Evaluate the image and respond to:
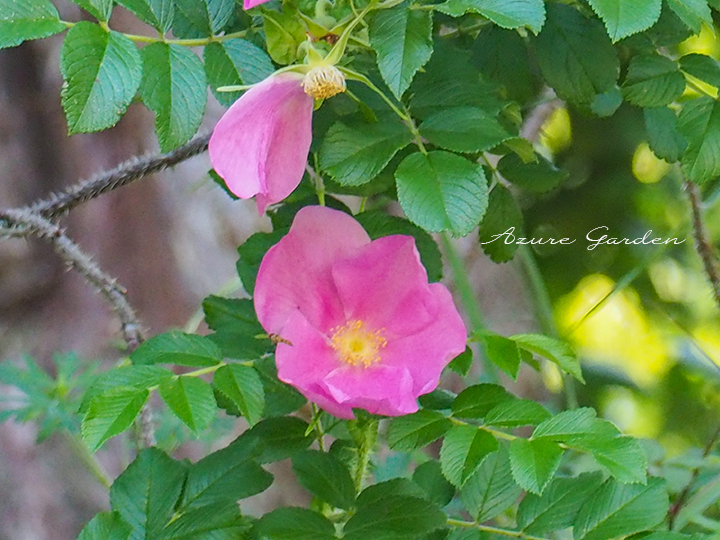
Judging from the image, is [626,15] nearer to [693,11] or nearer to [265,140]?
[693,11]

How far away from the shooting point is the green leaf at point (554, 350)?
1.25 ft

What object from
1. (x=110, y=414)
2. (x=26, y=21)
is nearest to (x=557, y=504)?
(x=110, y=414)

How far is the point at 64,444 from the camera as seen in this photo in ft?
3.29

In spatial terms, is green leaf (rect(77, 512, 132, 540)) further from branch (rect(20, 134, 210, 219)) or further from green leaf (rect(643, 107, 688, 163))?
green leaf (rect(643, 107, 688, 163))

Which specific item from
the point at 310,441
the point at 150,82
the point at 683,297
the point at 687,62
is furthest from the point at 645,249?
the point at 150,82

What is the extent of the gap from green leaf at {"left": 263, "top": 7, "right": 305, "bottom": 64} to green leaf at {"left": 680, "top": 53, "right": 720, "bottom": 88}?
0.23m

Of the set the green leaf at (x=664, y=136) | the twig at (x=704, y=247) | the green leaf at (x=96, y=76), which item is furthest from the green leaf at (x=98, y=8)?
the twig at (x=704, y=247)

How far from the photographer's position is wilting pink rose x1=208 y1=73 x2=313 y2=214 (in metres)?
0.32

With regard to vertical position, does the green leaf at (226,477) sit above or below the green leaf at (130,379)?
below

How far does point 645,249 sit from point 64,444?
0.90 meters

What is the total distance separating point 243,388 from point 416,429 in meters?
0.09

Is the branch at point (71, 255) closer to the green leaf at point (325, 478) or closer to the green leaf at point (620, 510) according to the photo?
the green leaf at point (325, 478)

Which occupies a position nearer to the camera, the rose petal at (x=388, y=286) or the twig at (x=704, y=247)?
the rose petal at (x=388, y=286)

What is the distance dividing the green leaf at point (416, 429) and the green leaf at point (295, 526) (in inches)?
2.5
